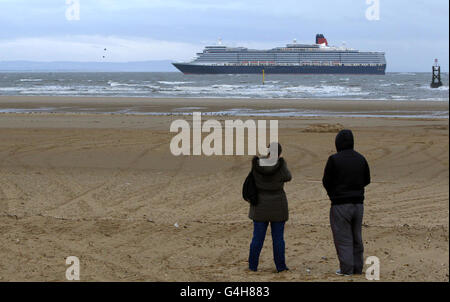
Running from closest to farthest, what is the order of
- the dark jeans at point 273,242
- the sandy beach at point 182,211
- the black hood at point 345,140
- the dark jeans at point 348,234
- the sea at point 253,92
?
the black hood at point 345,140
the dark jeans at point 348,234
the dark jeans at point 273,242
the sandy beach at point 182,211
the sea at point 253,92

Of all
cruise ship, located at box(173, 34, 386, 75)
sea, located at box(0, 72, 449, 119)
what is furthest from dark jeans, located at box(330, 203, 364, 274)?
cruise ship, located at box(173, 34, 386, 75)

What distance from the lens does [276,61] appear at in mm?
106000

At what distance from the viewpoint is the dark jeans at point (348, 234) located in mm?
5328

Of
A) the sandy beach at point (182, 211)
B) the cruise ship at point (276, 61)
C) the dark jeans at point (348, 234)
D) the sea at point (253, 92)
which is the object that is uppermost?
the cruise ship at point (276, 61)

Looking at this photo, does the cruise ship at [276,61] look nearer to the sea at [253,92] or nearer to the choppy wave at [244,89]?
the choppy wave at [244,89]

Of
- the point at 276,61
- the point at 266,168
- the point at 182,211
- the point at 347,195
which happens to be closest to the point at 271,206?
the point at 266,168

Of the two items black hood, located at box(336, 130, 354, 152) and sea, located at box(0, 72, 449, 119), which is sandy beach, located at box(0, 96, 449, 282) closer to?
black hood, located at box(336, 130, 354, 152)

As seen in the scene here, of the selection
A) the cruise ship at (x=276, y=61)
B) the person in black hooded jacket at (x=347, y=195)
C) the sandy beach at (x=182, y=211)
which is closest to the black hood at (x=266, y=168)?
the person in black hooded jacket at (x=347, y=195)

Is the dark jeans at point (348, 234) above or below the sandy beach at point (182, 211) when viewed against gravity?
above

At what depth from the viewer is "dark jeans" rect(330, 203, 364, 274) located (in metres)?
5.33

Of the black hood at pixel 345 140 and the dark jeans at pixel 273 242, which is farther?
the dark jeans at pixel 273 242

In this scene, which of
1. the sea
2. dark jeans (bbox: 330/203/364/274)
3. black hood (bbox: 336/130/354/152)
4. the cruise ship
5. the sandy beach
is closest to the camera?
black hood (bbox: 336/130/354/152)

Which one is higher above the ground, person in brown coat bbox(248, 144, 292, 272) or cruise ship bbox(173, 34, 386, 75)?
cruise ship bbox(173, 34, 386, 75)
